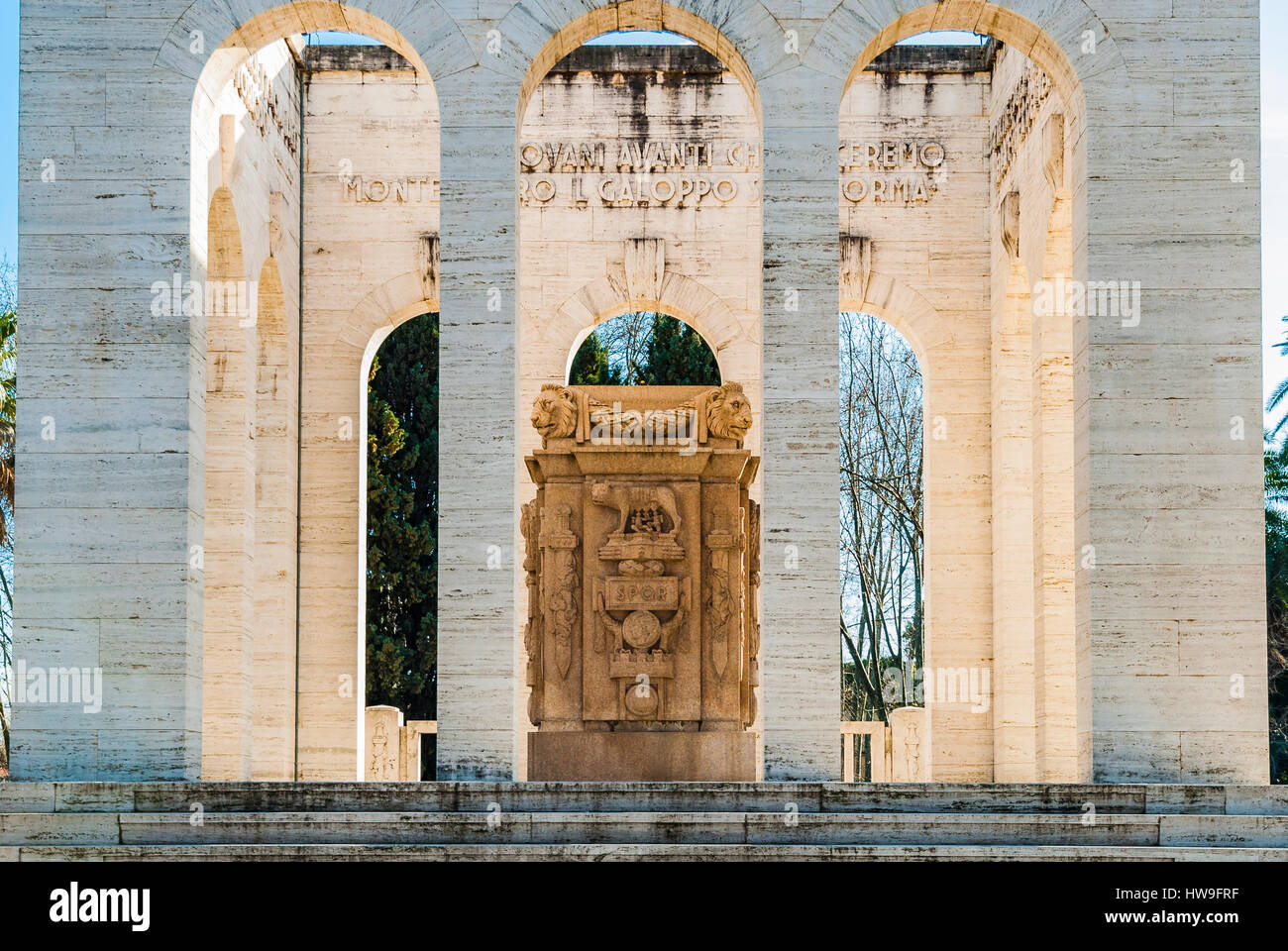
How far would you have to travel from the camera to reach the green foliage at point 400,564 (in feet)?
120

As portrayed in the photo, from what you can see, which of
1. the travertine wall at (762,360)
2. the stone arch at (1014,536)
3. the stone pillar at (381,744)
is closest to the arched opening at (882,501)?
the stone arch at (1014,536)

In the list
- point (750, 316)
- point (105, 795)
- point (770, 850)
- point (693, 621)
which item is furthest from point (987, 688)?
point (105, 795)

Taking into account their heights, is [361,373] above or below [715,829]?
above

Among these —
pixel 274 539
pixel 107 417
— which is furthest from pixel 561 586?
pixel 274 539

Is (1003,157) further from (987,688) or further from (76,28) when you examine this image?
(76,28)

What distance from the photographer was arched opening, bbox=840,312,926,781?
1644 inches

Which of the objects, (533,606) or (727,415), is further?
(533,606)

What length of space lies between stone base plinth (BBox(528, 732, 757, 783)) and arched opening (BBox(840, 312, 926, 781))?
927 inches

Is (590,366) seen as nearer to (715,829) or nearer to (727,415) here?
(727,415)

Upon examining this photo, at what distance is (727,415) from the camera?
1842 centimetres

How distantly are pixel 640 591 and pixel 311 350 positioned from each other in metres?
9.30

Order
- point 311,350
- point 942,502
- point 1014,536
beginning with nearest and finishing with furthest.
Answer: point 1014,536 → point 942,502 → point 311,350

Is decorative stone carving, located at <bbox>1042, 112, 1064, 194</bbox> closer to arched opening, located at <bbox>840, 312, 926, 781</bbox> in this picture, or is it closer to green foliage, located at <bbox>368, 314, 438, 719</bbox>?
green foliage, located at <bbox>368, 314, 438, 719</bbox>
